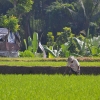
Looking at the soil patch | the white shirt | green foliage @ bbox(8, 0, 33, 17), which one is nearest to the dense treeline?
green foliage @ bbox(8, 0, 33, 17)

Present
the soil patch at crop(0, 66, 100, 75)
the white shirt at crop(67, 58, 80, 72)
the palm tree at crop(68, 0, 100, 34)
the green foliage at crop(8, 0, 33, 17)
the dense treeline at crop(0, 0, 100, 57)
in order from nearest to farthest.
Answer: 1. the white shirt at crop(67, 58, 80, 72)
2. the soil patch at crop(0, 66, 100, 75)
3. the green foliage at crop(8, 0, 33, 17)
4. the dense treeline at crop(0, 0, 100, 57)
5. the palm tree at crop(68, 0, 100, 34)

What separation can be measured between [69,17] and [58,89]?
140 ft

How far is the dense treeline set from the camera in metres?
47.4

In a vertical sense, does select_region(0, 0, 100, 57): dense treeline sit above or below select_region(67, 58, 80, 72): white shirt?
above

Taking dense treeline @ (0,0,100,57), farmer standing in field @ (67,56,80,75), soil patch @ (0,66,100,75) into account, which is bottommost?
soil patch @ (0,66,100,75)

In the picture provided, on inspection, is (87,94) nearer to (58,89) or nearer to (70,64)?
(58,89)

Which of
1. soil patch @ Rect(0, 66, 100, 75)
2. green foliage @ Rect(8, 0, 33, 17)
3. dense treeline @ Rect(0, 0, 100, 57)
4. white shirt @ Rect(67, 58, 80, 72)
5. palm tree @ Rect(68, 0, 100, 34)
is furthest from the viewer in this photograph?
palm tree @ Rect(68, 0, 100, 34)

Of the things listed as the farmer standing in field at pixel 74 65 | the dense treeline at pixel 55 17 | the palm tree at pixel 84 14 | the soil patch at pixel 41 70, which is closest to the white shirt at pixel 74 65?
the farmer standing in field at pixel 74 65

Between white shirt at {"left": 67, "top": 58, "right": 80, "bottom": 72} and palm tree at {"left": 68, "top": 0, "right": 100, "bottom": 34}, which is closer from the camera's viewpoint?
white shirt at {"left": 67, "top": 58, "right": 80, "bottom": 72}

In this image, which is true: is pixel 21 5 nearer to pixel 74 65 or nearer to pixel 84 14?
pixel 84 14

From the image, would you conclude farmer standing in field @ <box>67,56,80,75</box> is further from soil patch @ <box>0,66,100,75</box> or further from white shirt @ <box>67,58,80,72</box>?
soil patch @ <box>0,66,100,75</box>

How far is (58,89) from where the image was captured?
11.0m

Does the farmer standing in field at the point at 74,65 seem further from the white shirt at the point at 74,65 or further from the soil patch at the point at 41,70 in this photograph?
the soil patch at the point at 41,70

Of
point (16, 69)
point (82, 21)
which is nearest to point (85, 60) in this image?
point (16, 69)
